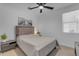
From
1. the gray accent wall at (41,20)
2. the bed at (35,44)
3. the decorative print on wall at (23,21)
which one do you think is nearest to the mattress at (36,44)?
the bed at (35,44)

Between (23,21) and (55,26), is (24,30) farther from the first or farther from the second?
(55,26)

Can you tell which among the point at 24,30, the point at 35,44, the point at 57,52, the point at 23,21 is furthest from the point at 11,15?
the point at 57,52

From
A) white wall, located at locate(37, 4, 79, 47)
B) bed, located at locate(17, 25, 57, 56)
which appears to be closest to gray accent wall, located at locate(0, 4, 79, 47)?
white wall, located at locate(37, 4, 79, 47)

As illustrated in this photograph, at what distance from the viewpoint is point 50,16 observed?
4.82ft

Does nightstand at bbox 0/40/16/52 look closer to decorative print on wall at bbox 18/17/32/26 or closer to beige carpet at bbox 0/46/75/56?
beige carpet at bbox 0/46/75/56

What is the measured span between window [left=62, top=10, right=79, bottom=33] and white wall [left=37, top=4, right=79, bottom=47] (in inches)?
2.7

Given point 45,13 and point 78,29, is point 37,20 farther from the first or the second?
point 78,29

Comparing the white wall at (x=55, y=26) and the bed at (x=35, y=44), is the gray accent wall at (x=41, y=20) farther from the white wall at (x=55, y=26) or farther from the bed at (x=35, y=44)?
the bed at (x=35, y=44)

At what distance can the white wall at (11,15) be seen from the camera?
4.20 ft

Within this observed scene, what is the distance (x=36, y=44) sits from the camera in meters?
1.28

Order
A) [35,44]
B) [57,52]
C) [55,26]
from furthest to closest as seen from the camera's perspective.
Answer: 1. [55,26]
2. [57,52]
3. [35,44]

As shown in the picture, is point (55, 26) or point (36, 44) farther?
point (55, 26)

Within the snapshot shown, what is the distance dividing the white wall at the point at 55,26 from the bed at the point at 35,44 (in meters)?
0.12

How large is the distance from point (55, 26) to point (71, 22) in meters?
0.28
